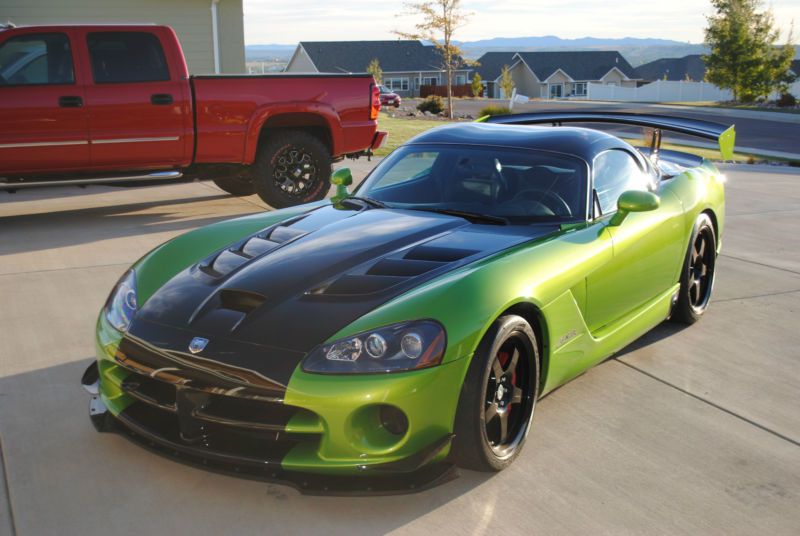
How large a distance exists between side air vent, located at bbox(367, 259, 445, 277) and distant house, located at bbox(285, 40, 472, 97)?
7885cm

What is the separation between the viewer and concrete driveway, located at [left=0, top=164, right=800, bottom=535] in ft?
11.3

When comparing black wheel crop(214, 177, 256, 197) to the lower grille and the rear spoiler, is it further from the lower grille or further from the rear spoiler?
the lower grille

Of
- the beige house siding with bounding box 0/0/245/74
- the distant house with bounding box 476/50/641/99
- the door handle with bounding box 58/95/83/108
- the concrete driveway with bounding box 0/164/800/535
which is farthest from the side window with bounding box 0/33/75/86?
the distant house with bounding box 476/50/641/99

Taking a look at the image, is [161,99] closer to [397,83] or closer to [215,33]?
[215,33]

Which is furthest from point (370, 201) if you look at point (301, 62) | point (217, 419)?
point (301, 62)

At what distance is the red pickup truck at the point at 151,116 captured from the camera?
29.2 ft

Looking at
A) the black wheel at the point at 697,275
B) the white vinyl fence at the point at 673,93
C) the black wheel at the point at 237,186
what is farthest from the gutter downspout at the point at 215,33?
the white vinyl fence at the point at 673,93

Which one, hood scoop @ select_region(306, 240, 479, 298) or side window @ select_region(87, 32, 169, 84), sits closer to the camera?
hood scoop @ select_region(306, 240, 479, 298)

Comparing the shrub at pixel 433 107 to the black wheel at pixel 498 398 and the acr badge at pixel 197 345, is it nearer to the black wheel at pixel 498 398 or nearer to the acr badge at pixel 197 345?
the black wheel at pixel 498 398

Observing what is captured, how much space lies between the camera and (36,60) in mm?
8945

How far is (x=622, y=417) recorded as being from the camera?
448 cm

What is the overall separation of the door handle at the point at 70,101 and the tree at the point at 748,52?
47822mm

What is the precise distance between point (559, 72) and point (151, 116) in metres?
87.1

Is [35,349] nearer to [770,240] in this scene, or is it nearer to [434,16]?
[770,240]
